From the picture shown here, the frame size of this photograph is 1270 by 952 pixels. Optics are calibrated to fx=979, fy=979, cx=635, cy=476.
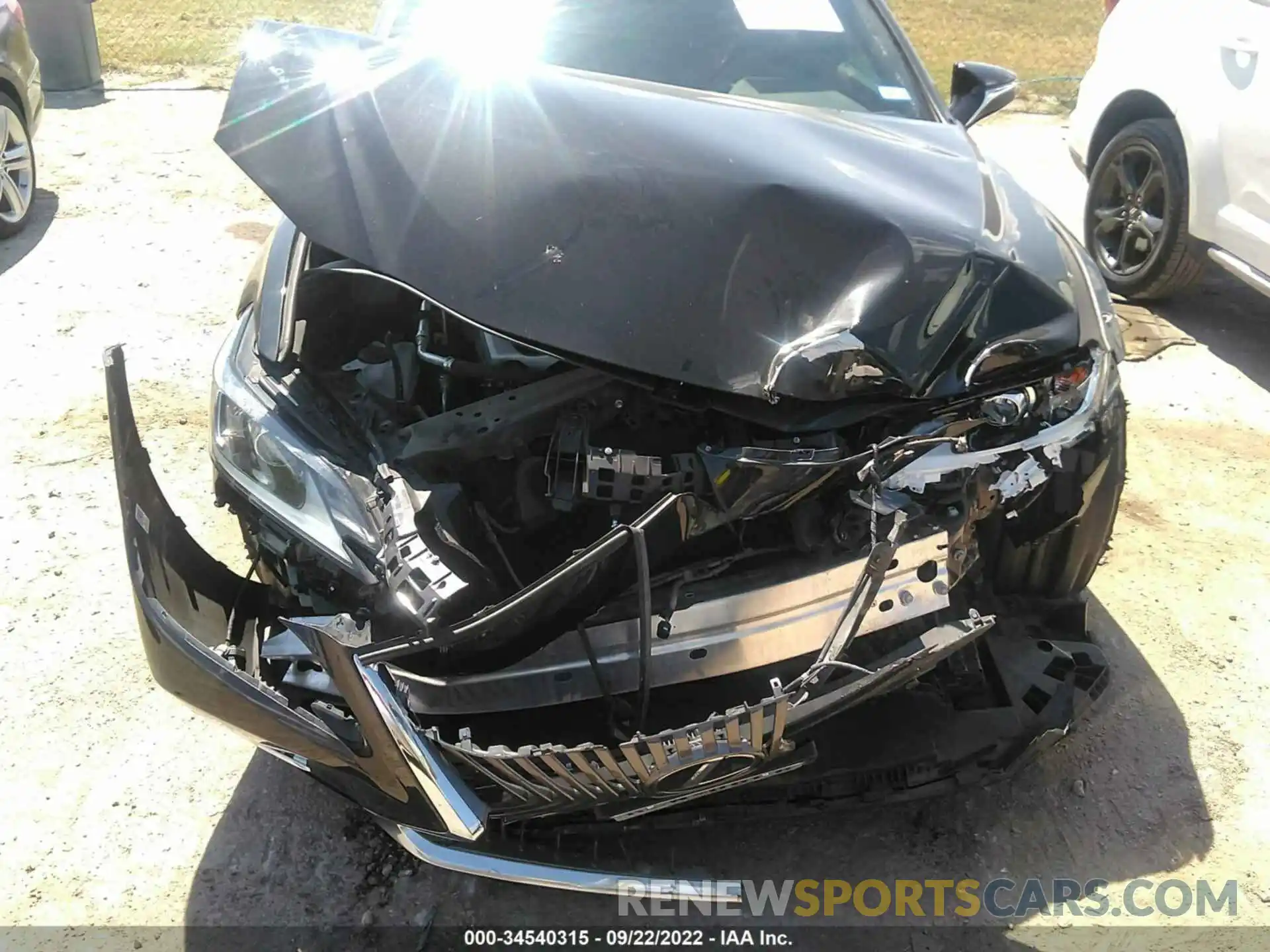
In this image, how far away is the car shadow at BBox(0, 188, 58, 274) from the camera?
4934 mm

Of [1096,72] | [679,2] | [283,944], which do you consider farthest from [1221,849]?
[1096,72]

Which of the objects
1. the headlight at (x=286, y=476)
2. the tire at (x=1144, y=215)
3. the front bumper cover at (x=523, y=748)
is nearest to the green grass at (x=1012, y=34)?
the tire at (x=1144, y=215)

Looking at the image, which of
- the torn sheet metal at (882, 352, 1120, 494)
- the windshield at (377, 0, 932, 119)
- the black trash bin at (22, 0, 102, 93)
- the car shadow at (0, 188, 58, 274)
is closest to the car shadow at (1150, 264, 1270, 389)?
the windshield at (377, 0, 932, 119)

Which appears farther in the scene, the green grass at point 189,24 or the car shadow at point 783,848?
the green grass at point 189,24

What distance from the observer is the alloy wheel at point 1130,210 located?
4.53 metres

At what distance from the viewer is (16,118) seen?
17.2ft

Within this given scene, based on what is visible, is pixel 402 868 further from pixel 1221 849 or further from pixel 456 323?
pixel 1221 849

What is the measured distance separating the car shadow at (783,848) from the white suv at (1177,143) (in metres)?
2.56

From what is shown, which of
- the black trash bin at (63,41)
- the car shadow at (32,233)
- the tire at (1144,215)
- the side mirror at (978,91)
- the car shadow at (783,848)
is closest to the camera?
the car shadow at (783,848)

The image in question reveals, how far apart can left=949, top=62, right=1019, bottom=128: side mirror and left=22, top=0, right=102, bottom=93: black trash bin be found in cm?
681

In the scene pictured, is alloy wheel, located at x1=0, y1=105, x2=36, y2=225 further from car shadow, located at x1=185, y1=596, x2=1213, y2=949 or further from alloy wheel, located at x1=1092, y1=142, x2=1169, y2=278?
alloy wheel, located at x1=1092, y1=142, x2=1169, y2=278

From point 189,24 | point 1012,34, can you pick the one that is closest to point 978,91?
point 1012,34

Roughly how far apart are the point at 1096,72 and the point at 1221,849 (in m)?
4.10
